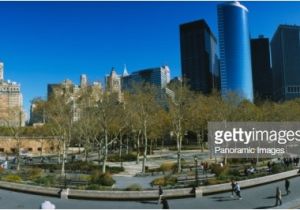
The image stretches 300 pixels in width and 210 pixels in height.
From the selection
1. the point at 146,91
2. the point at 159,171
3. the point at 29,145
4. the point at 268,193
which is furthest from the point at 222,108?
the point at 29,145

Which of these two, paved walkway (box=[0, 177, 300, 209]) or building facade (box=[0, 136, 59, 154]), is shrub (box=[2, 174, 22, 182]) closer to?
paved walkway (box=[0, 177, 300, 209])

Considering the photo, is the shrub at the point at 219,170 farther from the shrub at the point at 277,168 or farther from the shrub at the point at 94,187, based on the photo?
the shrub at the point at 94,187

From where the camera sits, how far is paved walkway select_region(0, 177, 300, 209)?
1316 inches

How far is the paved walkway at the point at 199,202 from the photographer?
3344 centimetres

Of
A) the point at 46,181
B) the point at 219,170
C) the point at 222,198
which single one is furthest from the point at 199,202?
the point at 46,181

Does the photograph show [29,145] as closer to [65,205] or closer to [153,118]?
[153,118]

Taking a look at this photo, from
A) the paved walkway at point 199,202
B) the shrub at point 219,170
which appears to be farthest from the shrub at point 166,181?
the paved walkway at point 199,202

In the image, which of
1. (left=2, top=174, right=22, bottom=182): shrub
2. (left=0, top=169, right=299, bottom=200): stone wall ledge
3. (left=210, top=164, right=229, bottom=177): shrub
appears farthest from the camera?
(left=2, top=174, right=22, bottom=182): shrub

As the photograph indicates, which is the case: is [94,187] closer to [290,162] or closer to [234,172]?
[234,172]

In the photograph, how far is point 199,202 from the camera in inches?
1398

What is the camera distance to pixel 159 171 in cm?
5472

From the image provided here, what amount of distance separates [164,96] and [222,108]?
15.4m

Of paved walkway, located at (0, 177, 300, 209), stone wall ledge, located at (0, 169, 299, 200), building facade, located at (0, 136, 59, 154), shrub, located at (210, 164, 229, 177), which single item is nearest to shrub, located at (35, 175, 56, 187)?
stone wall ledge, located at (0, 169, 299, 200)

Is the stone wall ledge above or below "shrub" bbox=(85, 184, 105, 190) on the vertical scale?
below
